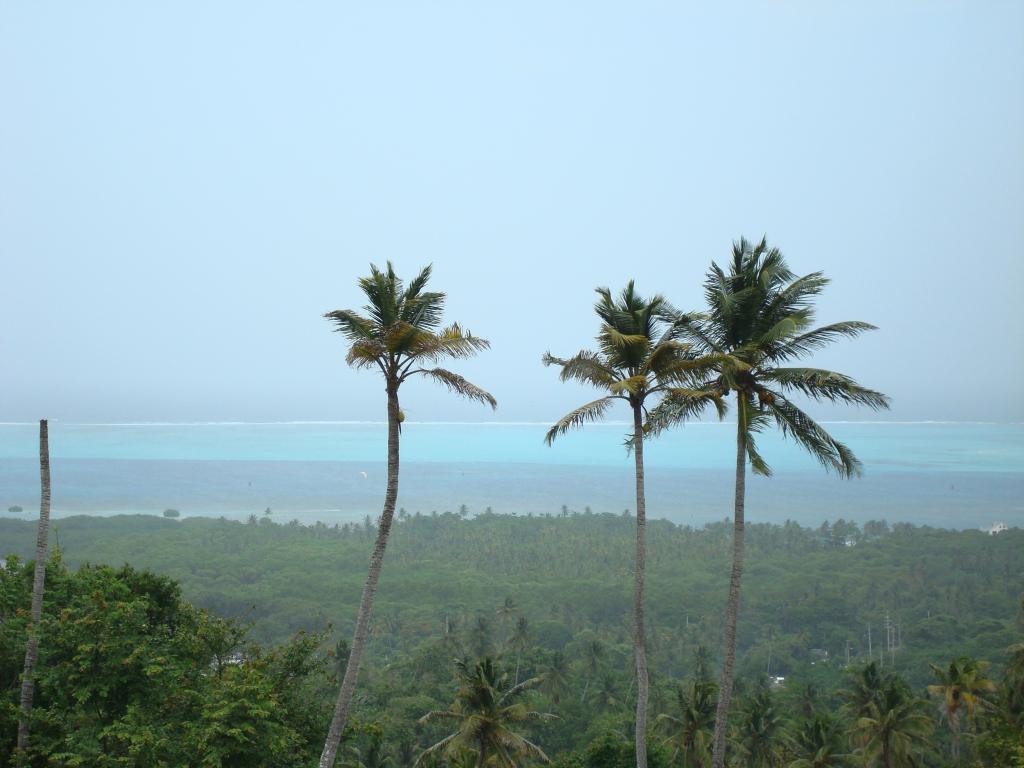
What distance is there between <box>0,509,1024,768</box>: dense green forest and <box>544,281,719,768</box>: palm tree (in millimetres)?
6105

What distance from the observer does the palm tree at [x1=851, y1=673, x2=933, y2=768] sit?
28.6 m

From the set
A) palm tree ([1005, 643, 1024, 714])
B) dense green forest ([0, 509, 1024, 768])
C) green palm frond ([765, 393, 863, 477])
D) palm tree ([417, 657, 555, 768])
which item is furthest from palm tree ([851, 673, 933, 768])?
green palm frond ([765, 393, 863, 477])

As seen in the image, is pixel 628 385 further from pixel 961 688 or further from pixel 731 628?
pixel 961 688

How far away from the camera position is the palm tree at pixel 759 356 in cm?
1306

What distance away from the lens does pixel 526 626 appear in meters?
64.9

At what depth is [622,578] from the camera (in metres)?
106

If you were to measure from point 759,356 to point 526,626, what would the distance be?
55557mm

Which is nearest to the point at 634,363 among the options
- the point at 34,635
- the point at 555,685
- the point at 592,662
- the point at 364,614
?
the point at 364,614

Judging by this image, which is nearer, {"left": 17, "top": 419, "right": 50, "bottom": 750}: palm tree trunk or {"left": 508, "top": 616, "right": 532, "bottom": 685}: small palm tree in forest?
{"left": 17, "top": 419, "right": 50, "bottom": 750}: palm tree trunk

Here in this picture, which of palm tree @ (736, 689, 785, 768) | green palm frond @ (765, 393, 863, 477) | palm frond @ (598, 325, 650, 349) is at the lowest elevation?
palm tree @ (736, 689, 785, 768)

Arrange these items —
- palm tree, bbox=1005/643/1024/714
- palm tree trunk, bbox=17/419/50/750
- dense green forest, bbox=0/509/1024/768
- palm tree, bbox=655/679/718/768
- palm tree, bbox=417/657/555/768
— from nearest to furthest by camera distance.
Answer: palm tree trunk, bbox=17/419/50/750
dense green forest, bbox=0/509/1024/768
palm tree, bbox=417/657/555/768
palm tree, bbox=655/679/718/768
palm tree, bbox=1005/643/1024/714

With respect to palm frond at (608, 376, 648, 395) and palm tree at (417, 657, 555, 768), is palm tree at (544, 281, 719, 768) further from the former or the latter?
palm tree at (417, 657, 555, 768)

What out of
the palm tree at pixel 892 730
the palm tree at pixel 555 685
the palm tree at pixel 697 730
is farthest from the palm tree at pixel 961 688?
the palm tree at pixel 555 685

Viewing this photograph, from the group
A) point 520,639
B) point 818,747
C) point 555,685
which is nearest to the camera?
point 818,747
